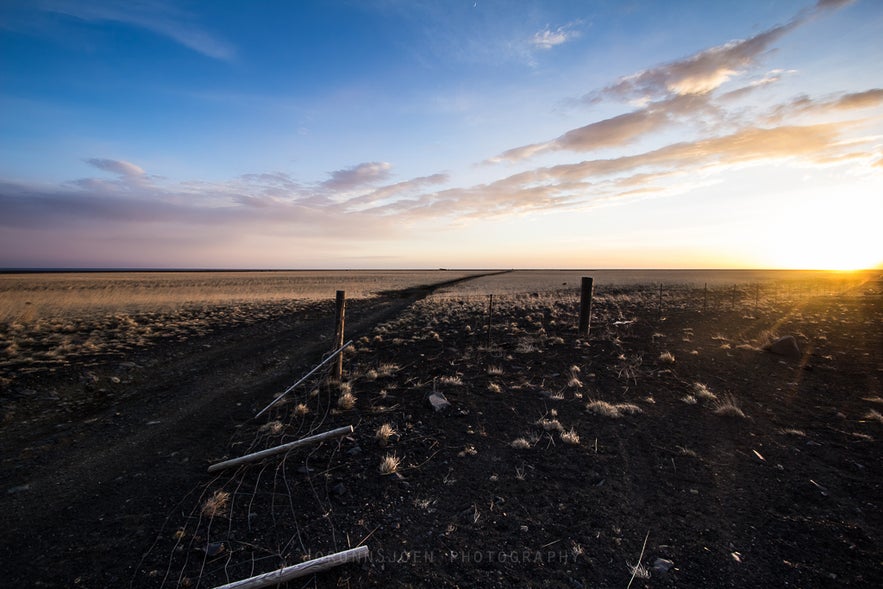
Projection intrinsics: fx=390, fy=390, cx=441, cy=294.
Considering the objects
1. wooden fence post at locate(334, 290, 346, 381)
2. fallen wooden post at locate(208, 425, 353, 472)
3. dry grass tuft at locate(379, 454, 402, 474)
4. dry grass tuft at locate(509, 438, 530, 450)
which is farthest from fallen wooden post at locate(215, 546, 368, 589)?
wooden fence post at locate(334, 290, 346, 381)

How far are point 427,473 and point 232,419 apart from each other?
462cm

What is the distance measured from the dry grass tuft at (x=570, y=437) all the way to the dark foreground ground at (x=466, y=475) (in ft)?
A: 0.07

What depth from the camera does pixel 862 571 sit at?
12.5ft

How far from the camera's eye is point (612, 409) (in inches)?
309

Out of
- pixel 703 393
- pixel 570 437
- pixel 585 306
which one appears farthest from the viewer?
pixel 585 306

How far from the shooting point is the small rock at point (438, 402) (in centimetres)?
812

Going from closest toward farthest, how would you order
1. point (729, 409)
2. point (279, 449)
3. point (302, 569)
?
point (302, 569), point (279, 449), point (729, 409)

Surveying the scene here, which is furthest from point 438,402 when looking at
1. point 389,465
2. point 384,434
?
point 389,465

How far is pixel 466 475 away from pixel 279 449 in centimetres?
297

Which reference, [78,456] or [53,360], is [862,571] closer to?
[78,456]

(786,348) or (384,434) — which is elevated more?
(786,348)

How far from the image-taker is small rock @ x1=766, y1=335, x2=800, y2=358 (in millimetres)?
11906

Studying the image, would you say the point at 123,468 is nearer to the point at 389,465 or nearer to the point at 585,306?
the point at 389,465

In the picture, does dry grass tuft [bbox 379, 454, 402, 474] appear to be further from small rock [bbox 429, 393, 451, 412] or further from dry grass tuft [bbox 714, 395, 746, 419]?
dry grass tuft [bbox 714, 395, 746, 419]
